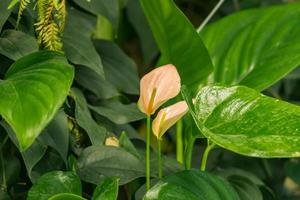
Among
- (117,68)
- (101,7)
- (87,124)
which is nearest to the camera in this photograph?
(87,124)

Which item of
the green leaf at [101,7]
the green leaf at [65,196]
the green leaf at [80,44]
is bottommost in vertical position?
the green leaf at [65,196]

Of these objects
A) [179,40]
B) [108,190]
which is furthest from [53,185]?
[179,40]

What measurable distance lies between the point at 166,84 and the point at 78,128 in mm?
201

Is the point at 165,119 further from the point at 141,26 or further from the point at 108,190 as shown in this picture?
the point at 141,26

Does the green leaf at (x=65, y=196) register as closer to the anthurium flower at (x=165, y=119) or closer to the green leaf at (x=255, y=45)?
the anthurium flower at (x=165, y=119)

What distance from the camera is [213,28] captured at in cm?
115

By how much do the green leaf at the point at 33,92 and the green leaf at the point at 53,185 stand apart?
0.12m

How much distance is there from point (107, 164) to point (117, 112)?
137mm

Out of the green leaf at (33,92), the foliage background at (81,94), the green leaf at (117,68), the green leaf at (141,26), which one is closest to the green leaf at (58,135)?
the foliage background at (81,94)

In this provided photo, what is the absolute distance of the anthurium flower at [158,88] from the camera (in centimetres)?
76

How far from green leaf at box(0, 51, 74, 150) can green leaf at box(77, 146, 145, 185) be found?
0.53 ft

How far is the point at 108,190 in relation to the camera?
692 mm

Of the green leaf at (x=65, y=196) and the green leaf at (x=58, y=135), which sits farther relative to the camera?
the green leaf at (x=58, y=135)

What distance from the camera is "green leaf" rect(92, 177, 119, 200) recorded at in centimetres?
69
